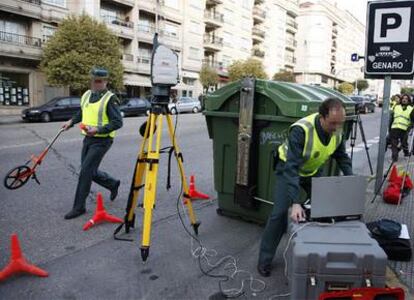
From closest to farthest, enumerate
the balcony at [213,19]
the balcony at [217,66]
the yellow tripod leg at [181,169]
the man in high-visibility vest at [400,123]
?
the yellow tripod leg at [181,169]
the man in high-visibility vest at [400,123]
the balcony at [213,19]
the balcony at [217,66]

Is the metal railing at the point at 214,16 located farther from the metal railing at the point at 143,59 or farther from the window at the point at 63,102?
the window at the point at 63,102

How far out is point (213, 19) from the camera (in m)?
46.7

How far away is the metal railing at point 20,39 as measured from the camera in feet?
86.8

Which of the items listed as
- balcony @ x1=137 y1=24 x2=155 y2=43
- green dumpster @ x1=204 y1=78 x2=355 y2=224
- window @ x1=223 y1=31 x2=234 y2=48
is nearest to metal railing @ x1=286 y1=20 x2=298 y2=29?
window @ x1=223 y1=31 x2=234 y2=48

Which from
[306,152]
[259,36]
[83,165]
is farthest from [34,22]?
[259,36]

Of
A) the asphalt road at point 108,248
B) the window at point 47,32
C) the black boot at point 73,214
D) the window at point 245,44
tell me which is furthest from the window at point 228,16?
the black boot at point 73,214

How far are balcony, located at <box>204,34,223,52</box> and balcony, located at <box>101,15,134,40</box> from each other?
12293 millimetres

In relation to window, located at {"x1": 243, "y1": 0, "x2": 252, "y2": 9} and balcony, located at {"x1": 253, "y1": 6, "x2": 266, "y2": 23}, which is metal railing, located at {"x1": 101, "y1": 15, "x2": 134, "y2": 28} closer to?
window, located at {"x1": 243, "y1": 0, "x2": 252, "y2": 9}

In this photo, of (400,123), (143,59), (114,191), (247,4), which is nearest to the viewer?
(114,191)

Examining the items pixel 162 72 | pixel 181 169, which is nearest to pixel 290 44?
pixel 181 169

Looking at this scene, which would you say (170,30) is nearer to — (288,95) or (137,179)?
(288,95)

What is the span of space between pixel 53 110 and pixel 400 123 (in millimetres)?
16123

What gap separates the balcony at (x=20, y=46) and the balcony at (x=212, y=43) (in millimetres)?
21767

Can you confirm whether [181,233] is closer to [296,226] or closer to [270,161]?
[270,161]
